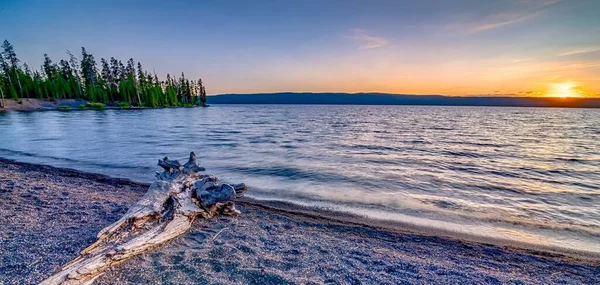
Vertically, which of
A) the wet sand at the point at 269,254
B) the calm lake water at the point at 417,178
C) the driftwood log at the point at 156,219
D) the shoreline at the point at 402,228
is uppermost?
the driftwood log at the point at 156,219

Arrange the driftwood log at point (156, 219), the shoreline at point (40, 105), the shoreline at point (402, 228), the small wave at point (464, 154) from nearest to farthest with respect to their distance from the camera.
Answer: the driftwood log at point (156, 219), the shoreline at point (402, 228), the small wave at point (464, 154), the shoreline at point (40, 105)

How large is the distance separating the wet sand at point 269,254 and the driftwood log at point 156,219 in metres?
0.19

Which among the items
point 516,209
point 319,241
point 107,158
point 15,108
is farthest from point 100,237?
point 15,108

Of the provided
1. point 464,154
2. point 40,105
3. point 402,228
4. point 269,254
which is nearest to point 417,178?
point 402,228

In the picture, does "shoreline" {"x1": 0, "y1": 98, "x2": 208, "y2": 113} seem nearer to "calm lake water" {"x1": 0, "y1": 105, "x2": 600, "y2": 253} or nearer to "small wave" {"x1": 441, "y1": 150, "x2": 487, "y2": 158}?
"calm lake water" {"x1": 0, "y1": 105, "x2": 600, "y2": 253}

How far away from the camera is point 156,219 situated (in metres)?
5.20

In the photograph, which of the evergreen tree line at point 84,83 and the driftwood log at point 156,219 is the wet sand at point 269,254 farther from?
the evergreen tree line at point 84,83

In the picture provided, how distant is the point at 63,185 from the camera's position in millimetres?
8648

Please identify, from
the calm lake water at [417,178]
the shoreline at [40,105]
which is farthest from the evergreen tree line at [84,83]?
the calm lake water at [417,178]

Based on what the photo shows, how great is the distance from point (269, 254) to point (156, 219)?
2446mm

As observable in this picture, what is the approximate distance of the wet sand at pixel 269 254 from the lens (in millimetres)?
3781

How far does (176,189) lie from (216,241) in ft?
6.21

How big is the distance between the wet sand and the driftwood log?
187 millimetres

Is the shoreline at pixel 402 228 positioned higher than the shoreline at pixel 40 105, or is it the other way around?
the shoreline at pixel 40 105
